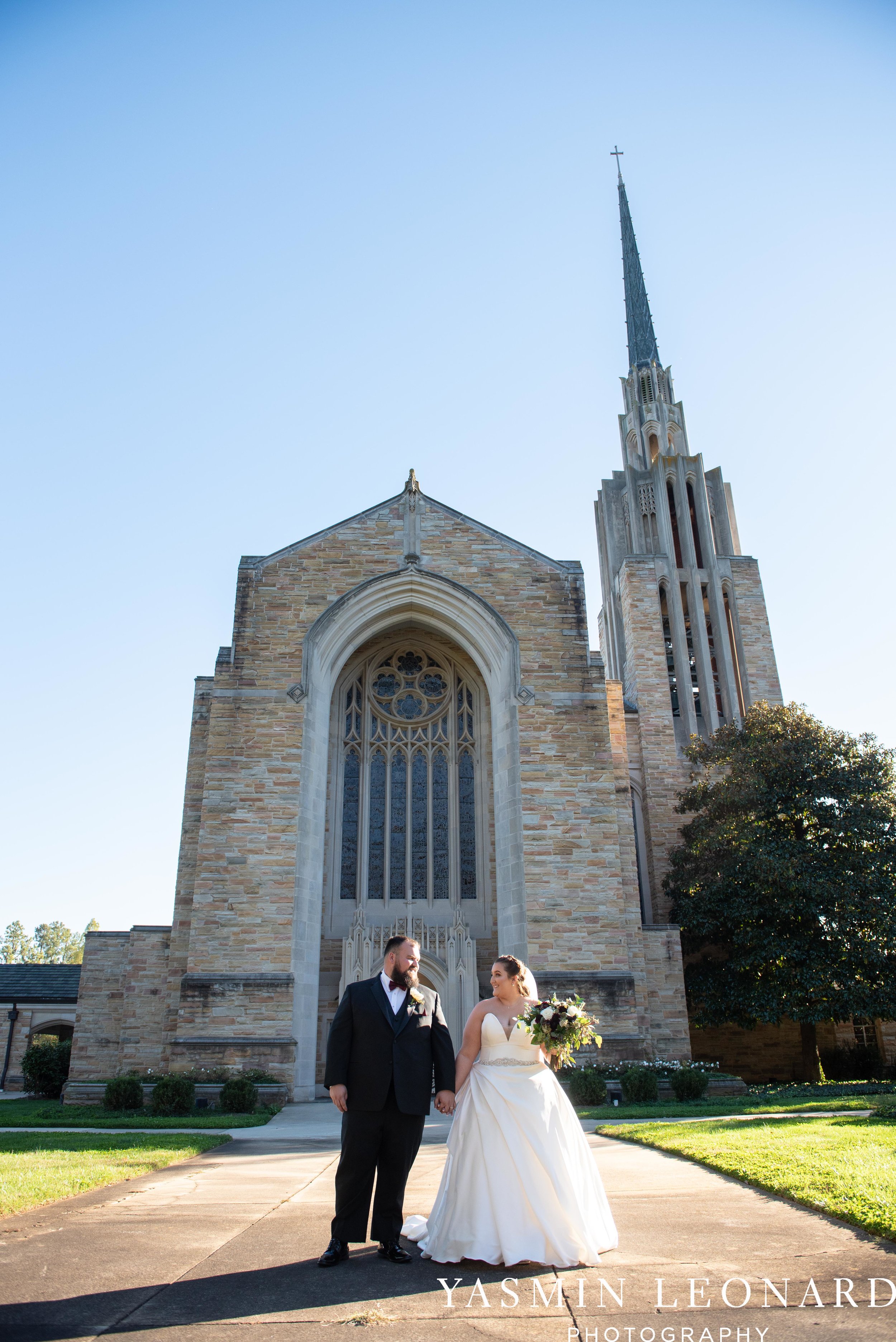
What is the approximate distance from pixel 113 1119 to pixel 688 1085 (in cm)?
883

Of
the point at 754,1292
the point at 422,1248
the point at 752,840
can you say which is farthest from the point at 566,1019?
the point at 752,840

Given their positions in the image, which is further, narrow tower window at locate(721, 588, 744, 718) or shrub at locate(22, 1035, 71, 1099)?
narrow tower window at locate(721, 588, 744, 718)

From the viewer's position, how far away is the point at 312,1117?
13133 millimetres

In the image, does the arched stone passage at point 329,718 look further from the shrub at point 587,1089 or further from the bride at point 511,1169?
the bride at point 511,1169

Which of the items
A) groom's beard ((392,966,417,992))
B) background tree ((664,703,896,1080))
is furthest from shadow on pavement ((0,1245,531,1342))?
background tree ((664,703,896,1080))

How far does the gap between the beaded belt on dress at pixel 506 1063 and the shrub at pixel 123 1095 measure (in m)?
11.3

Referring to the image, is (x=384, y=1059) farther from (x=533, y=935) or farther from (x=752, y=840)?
(x=752, y=840)

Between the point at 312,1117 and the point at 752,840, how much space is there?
11.9 m

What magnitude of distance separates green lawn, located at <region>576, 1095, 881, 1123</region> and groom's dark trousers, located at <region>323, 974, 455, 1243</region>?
8190 mm

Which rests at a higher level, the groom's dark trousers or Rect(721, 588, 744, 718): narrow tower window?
Rect(721, 588, 744, 718): narrow tower window

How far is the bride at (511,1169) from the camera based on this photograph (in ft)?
14.2

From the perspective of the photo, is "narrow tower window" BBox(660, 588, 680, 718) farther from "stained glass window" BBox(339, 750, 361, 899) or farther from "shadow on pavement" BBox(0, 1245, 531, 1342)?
"shadow on pavement" BBox(0, 1245, 531, 1342)

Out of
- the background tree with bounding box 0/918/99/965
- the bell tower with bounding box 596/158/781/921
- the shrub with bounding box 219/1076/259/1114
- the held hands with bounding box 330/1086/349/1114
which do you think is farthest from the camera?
the background tree with bounding box 0/918/99/965

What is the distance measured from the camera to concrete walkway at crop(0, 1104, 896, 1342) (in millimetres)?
3258
